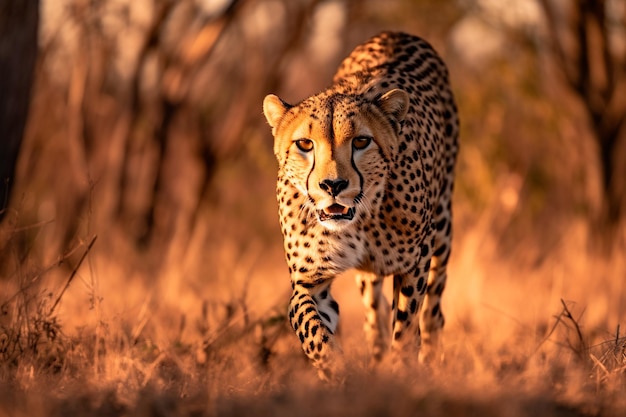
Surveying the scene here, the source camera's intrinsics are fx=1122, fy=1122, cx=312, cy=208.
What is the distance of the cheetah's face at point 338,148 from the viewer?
4.26 metres

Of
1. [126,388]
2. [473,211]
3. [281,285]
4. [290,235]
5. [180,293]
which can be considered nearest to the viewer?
[126,388]

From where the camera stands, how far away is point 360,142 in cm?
442

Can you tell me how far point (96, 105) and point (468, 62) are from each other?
17.1 feet

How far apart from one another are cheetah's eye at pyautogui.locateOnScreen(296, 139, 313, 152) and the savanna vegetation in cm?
86

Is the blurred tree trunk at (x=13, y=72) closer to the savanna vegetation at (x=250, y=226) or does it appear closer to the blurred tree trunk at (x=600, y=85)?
the savanna vegetation at (x=250, y=226)

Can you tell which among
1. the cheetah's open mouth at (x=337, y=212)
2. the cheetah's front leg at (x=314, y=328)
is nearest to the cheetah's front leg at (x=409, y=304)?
the cheetah's front leg at (x=314, y=328)

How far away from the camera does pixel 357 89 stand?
16.3 ft

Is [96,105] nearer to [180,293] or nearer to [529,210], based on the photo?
[180,293]

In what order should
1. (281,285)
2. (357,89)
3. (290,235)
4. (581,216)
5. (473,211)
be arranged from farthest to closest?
(473,211) < (581,216) < (281,285) < (357,89) < (290,235)

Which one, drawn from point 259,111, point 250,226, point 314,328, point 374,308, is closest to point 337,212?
point 314,328

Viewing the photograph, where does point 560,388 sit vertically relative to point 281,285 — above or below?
below

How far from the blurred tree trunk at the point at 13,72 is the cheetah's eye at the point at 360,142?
1866 millimetres

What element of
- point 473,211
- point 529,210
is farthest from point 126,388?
point 529,210

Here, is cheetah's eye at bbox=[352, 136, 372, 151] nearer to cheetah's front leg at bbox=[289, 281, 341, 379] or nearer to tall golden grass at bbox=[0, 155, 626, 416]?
cheetah's front leg at bbox=[289, 281, 341, 379]
